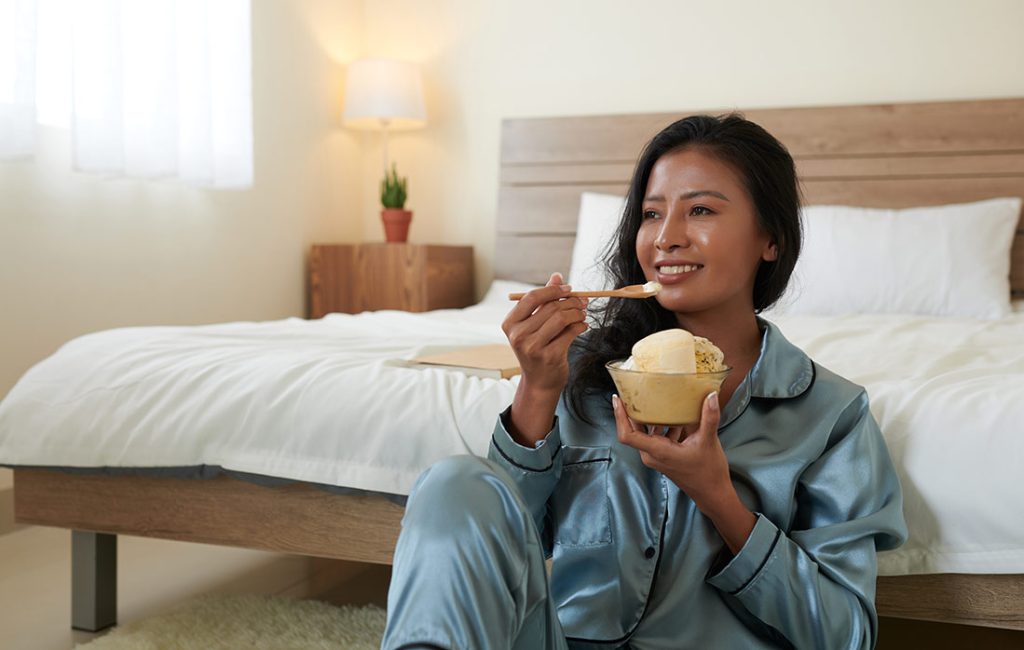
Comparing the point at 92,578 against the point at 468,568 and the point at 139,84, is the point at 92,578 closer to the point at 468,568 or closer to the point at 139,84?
the point at 468,568

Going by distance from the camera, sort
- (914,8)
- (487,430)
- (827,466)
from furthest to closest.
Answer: (914,8)
(487,430)
(827,466)

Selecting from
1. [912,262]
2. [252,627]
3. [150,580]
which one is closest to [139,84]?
[150,580]

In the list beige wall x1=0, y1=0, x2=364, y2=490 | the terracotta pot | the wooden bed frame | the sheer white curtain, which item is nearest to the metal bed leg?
the wooden bed frame

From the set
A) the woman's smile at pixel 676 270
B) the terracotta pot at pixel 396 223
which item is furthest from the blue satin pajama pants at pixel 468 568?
the terracotta pot at pixel 396 223

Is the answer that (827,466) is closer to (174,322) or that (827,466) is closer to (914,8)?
(174,322)

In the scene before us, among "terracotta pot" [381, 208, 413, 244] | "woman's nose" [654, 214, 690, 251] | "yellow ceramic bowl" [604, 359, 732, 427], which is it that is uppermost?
"woman's nose" [654, 214, 690, 251]

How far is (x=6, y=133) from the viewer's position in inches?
98.7

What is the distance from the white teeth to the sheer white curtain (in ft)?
6.25

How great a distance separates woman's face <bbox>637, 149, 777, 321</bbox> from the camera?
1.27m

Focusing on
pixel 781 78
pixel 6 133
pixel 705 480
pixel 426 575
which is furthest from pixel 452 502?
pixel 781 78

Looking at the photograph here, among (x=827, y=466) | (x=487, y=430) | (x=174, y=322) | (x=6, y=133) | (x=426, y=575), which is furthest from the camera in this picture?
(x=174, y=322)

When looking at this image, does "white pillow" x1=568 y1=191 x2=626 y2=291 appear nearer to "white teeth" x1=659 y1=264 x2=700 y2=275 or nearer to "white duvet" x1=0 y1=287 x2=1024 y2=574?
"white duvet" x1=0 y1=287 x2=1024 y2=574

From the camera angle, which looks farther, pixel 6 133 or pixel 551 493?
pixel 6 133

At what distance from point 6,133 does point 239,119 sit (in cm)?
104
